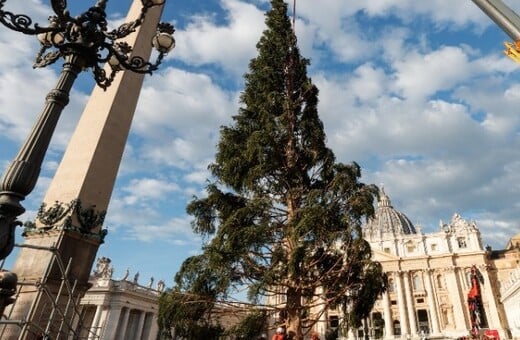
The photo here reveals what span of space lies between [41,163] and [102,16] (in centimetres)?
238

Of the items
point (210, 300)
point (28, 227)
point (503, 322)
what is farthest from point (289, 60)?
point (503, 322)

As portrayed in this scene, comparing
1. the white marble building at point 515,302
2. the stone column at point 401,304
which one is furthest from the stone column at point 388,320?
the white marble building at point 515,302

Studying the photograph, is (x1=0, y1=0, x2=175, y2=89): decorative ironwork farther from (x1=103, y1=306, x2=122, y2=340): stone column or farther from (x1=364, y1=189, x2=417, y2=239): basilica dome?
(x1=364, y1=189, x2=417, y2=239): basilica dome

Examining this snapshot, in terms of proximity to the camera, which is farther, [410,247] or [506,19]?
[410,247]

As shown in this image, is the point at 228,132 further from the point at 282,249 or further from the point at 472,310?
the point at 472,310

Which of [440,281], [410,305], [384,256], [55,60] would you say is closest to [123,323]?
[55,60]

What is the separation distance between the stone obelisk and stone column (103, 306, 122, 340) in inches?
1044

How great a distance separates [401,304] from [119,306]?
35.7 metres

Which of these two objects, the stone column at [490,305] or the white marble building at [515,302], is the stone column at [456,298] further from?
the white marble building at [515,302]

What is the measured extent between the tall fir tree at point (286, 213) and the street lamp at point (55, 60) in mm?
4930

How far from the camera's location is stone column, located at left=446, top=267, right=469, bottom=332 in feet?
147

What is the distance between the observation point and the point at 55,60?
5.09m

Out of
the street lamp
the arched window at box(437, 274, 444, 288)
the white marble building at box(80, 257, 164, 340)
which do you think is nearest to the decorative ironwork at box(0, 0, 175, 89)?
the street lamp

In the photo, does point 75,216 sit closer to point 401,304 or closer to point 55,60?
point 55,60
